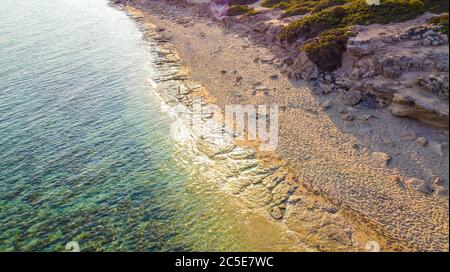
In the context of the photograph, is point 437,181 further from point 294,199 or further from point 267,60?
point 267,60

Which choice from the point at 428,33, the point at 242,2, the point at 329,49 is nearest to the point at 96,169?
the point at 329,49

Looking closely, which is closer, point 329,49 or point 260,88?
point 329,49

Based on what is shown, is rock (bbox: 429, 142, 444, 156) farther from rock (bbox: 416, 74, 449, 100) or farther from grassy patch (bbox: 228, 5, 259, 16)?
grassy patch (bbox: 228, 5, 259, 16)

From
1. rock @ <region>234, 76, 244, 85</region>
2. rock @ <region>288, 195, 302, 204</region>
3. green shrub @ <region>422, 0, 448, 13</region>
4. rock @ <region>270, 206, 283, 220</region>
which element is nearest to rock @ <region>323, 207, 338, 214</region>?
rock @ <region>288, 195, 302, 204</region>

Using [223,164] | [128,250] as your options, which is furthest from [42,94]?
[128,250]

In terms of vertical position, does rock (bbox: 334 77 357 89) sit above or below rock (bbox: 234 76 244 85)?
above

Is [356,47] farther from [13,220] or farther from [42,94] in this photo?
[42,94]

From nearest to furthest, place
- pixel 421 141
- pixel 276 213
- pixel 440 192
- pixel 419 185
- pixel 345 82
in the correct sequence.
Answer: pixel 440 192, pixel 419 185, pixel 276 213, pixel 421 141, pixel 345 82
